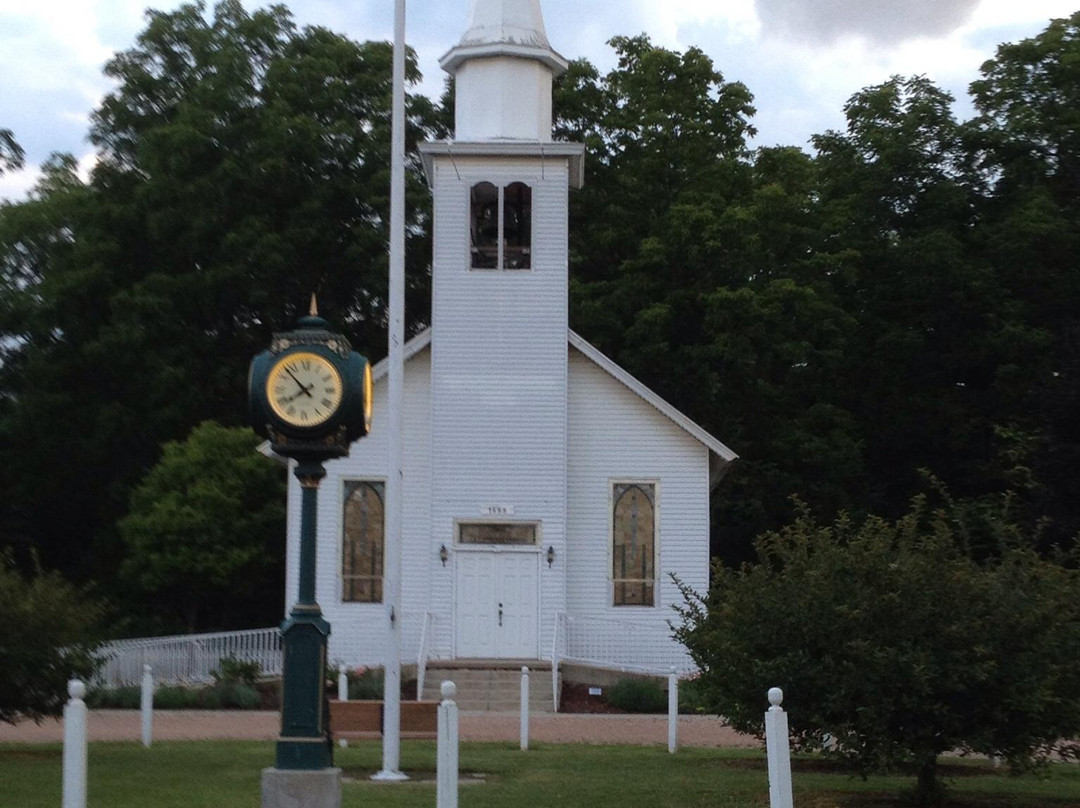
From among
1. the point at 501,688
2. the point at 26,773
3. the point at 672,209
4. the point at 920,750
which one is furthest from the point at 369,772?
the point at 672,209

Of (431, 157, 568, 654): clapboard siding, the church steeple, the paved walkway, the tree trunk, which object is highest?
the church steeple

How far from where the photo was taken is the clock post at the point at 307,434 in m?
11.9

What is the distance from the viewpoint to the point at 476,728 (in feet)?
78.5

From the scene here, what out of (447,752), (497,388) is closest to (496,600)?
(497,388)

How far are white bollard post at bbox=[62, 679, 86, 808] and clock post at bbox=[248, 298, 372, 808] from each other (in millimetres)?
2247

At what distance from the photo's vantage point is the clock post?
11.9 m

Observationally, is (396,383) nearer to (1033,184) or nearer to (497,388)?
(497,388)

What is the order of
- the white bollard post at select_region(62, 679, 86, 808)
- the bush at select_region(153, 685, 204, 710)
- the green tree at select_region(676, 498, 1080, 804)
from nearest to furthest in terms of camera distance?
the white bollard post at select_region(62, 679, 86, 808), the green tree at select_region(676, 498, 1080, 804), the bush at select_region(153, 685, 204, 710)

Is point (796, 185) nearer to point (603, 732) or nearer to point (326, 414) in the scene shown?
point (603, 732)

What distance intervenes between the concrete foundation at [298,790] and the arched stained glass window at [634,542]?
774 inches

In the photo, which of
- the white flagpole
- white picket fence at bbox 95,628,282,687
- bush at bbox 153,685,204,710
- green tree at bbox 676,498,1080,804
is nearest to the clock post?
green tree at bbox 676,498,1080,804

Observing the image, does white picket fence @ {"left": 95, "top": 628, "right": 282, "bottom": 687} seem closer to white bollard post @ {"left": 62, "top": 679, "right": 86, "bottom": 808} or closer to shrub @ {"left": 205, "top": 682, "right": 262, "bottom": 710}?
shrub @ {"left": 205, "top": 682, "right": 262, "bottom": 710}

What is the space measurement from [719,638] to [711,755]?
5.60m

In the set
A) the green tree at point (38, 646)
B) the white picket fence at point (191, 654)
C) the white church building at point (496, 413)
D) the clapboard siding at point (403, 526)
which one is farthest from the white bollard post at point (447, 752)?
the white picket fence at point (191, 654)
